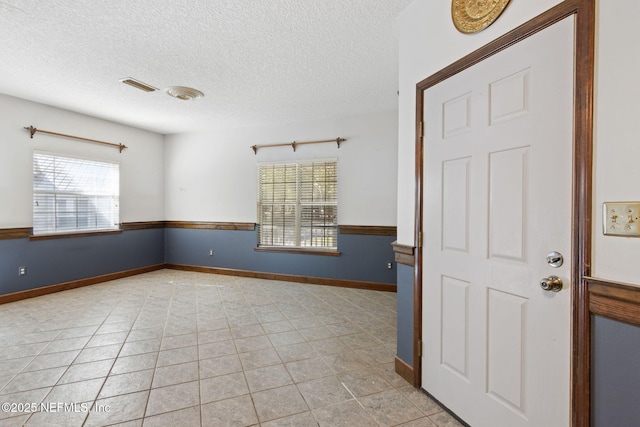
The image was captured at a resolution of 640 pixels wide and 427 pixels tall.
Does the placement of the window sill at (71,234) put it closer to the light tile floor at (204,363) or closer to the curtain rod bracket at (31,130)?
the light tile floor at (204,363)

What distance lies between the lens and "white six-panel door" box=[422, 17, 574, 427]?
4.00ft

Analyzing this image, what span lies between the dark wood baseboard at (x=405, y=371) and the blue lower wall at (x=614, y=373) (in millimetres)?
1044

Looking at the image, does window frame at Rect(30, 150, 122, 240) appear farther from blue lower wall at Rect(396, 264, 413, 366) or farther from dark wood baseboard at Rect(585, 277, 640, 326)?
dark wood baseboard at Rect(585, 277, 640, 326)

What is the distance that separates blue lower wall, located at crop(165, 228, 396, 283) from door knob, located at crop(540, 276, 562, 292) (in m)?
3.11

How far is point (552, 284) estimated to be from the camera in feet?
4.01

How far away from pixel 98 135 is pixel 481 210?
5.51m

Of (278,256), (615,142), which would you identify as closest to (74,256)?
(278,256)

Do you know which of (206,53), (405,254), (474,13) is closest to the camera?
(474,13)

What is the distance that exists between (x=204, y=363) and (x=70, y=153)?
3.98m

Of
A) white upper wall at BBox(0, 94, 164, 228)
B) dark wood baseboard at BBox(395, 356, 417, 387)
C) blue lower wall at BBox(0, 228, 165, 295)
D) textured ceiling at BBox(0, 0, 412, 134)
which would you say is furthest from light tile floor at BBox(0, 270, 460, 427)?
textured ceiling at BBox(0, 0, 412, 134)

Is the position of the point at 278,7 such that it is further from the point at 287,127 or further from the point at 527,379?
the point at 287,127

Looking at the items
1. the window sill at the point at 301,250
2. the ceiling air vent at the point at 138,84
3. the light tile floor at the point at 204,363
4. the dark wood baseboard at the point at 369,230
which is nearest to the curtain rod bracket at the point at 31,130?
the ceiling air vent at the point at 138,84

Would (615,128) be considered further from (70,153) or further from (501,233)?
(70,153)

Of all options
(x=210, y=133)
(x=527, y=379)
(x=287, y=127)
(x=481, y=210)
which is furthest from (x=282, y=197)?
(x=527, y=379)
